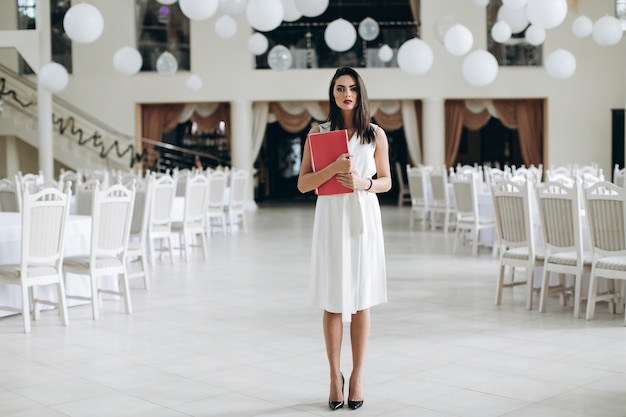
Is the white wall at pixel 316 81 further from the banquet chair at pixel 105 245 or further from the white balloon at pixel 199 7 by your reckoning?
the banquet chair at pixel 105 245

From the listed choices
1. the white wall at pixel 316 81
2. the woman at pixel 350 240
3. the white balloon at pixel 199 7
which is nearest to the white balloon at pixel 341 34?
the white balloon at pixel 199 7

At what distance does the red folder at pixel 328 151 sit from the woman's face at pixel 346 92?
145 mm

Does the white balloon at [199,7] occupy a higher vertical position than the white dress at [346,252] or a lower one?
higher

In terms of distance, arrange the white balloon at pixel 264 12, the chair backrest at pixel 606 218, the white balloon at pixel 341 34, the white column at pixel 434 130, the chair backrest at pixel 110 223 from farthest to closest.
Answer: the white column at pixel 434 130
the white balloon at pixel 341 34
the white balloon at pixel 264 12
the chair backrest at pixel 110 223
the chair backrest at pixel 606 218

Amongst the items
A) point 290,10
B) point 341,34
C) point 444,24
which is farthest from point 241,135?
point 290,10

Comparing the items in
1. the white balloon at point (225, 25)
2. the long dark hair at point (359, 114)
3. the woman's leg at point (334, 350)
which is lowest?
the woman's leg at point (334, 350)

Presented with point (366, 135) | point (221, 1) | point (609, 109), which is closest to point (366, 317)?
point (366, 135)

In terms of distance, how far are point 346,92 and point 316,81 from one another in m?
14.9

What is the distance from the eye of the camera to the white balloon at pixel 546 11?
757cm

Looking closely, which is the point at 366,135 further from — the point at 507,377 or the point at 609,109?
the point at 609,109

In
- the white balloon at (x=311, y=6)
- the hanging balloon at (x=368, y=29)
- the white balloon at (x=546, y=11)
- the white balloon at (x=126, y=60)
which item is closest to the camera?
the white balloon at (x=546, y=11)

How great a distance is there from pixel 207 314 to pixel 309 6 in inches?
141

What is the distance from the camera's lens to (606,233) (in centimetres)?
558

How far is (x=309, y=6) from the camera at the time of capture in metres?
8.36
